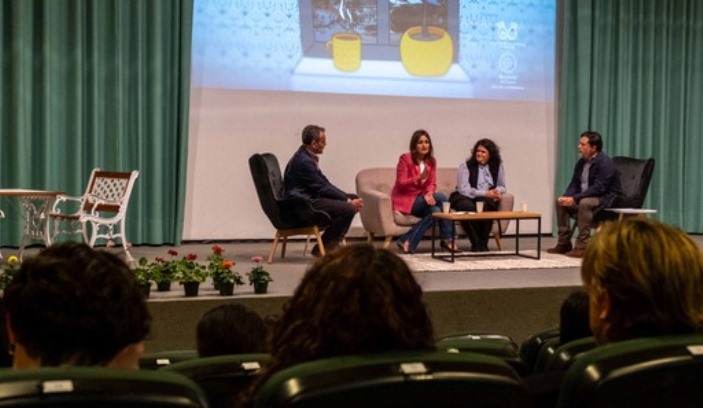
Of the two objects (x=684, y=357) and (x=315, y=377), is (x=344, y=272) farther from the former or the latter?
(x=684, y=357)

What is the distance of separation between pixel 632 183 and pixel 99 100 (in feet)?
14.6

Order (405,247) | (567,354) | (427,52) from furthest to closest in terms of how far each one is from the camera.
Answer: (427,52)
(405,247)
(567,354)

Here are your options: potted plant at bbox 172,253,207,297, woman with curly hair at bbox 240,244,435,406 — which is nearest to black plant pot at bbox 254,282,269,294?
potted plant at bbox 172,253,207,297

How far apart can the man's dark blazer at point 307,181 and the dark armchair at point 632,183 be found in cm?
212

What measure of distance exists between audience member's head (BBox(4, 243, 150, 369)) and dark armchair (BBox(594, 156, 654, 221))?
20.7ft

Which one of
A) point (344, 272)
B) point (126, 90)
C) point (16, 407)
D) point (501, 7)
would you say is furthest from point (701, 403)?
point (501, 7)

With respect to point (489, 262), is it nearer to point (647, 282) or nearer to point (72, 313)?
point (647, 282)

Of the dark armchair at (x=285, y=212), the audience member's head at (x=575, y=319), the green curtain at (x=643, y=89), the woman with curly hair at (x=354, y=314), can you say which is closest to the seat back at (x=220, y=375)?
the woman with curly hair at (x=354, y=314)

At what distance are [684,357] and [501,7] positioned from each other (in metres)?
7.71

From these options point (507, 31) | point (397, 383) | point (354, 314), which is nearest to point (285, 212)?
point (507, 31)

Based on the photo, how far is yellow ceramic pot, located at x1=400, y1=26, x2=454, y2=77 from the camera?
855cm

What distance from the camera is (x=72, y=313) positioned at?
1385 mm

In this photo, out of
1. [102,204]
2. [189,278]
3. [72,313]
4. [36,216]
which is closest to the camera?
[72,313]

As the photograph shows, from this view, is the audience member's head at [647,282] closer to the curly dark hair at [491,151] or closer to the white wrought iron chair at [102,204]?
the white wrought iron chair at [102,204]
